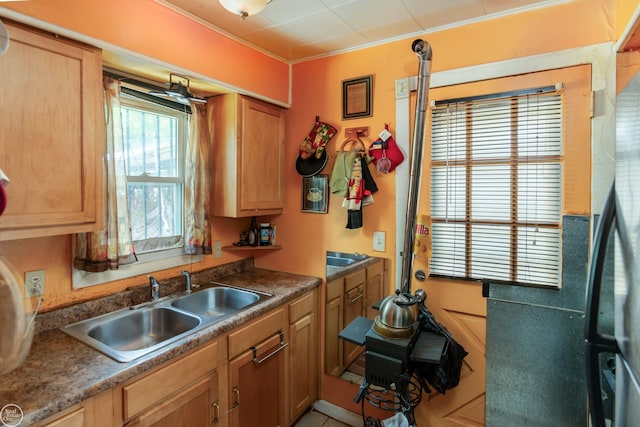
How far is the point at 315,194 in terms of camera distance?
2.40 m

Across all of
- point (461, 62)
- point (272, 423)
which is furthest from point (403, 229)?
point (272, 423)

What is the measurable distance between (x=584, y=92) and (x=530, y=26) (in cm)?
43

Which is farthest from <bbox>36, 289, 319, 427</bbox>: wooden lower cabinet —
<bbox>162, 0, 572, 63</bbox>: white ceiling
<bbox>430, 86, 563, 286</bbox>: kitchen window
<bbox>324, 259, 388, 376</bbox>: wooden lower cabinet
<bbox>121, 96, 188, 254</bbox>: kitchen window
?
<bbox>162, 0, 572, 63</bbox>: white ceiling

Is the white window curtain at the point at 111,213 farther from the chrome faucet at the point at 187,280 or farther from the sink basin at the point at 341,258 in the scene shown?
the sink basin at the point at 341,258

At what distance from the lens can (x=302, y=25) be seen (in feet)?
6.40

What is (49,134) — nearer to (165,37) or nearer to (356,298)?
(165,37)

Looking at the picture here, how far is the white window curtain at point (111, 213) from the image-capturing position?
1.61 metres

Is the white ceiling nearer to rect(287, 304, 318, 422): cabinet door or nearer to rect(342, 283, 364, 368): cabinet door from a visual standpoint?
rect(342, 283, 364, 368): cabinet door

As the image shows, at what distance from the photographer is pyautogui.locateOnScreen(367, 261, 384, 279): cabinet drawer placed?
2.18 meters

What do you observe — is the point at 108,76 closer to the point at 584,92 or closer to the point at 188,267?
the point at 188,267

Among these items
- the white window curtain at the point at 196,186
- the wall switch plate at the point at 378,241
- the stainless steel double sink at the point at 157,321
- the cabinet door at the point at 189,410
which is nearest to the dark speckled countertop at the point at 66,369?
the stainless steel double sink at the point at 157,321

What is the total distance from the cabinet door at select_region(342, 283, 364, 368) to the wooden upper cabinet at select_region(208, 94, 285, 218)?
82 cm

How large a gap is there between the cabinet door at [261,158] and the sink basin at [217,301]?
0.52 meters

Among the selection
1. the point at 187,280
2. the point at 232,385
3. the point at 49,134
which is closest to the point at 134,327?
the point at 187,280
